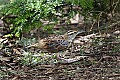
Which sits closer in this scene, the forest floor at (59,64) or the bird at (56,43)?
the forest floor at (59,64)

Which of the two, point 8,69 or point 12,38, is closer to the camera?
point 8,69

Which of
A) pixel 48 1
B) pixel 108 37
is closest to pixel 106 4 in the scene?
pixel 108 37

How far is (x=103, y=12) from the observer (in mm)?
3039

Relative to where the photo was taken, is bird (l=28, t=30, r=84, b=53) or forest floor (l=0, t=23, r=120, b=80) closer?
forest floor (l=0, t=23, r=120, b=80)

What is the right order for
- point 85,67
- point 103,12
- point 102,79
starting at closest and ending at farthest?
point 102,79
point 85,67
point 103,12

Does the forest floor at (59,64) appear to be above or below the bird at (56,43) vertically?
below

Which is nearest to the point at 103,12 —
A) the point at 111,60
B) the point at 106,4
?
the point at 106,4

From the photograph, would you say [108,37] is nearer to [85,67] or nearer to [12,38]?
[85,67]

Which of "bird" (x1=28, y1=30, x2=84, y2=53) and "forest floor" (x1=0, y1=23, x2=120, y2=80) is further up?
"bird" (x1=28, y1=30, x2=84, y2=53)

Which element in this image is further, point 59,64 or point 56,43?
point 56,43

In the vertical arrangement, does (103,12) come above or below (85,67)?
above

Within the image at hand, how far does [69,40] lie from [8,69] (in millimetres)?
711

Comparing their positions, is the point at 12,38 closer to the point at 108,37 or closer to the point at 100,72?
the point at 108,37

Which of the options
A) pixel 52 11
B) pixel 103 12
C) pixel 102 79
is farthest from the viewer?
pixel 103 12
